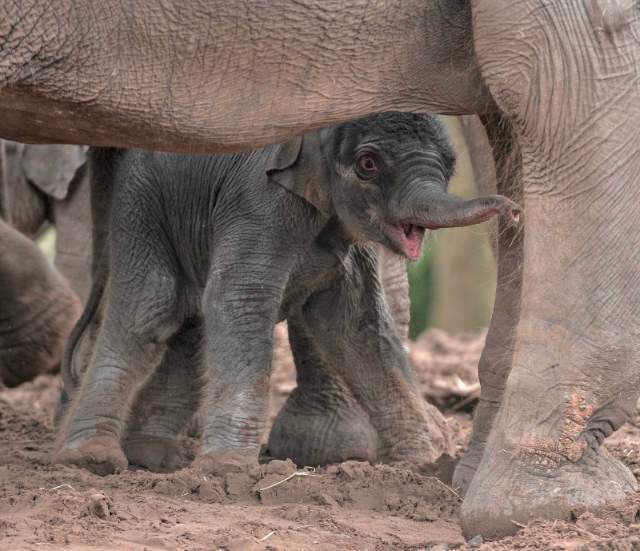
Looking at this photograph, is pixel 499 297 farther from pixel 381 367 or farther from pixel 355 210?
pixel 381 367

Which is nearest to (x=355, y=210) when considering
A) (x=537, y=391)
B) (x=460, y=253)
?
(x=537, y=391)

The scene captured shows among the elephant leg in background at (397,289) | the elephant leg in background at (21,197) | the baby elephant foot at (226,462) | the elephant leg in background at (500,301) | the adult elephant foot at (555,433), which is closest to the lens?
the adult elephant foot at (555,433)

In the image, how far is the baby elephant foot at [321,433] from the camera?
558 centimetres

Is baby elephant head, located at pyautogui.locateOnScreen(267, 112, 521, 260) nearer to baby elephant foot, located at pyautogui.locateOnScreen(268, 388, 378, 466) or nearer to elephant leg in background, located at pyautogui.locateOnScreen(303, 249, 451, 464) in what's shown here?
elephant leg in background, located at pyautogui.locateOnScreen(303, 249, 451, 464)

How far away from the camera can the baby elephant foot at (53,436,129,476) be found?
5.10 meters

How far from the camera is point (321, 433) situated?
18.5 ft

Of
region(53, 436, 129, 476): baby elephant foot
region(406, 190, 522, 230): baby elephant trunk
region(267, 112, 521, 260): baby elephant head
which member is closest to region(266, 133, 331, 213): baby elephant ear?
region(267, 112, 521, 260): baby elephant head

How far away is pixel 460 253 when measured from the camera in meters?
16.1

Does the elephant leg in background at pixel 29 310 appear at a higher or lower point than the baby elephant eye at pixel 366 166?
lower

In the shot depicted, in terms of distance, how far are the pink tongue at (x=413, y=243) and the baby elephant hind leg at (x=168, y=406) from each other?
1164 mm

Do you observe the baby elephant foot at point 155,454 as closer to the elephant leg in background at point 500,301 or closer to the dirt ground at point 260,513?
the dirt ground at point 260,513

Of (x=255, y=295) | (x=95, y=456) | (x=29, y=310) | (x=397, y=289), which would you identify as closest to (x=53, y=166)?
(x=29, y=310)

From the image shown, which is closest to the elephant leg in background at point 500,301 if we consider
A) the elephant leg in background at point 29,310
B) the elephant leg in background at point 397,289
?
the elephant leg in background at point 397,289

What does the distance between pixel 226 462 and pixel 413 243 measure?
37.3 inches
